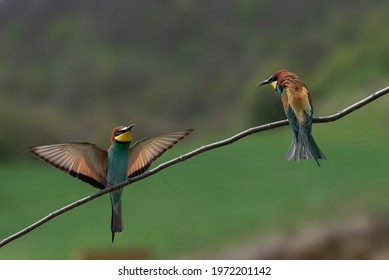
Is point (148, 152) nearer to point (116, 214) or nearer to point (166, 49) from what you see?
point (116, 214)

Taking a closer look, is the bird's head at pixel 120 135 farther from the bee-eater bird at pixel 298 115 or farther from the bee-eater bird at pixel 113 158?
the bee-eater bird at pixel 298 115

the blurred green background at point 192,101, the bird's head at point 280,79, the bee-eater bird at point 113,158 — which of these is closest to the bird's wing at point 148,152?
the bee-eater bird at point 113,158

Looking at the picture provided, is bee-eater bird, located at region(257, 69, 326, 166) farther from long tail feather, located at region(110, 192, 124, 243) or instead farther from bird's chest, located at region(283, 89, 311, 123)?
long tail feather, located at region(110, 192, 124, 243)

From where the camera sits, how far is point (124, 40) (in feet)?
24.1

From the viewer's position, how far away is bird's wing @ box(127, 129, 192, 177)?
2.64ft

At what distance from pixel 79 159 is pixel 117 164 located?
5 centimetres

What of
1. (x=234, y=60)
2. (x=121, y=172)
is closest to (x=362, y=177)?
(x=234, y=60)

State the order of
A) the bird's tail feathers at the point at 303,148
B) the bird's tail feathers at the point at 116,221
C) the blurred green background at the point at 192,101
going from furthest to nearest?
the blurred green background at the point at 192,101 → the bird's tail feathers at the point at 116,221 → the bird's tail feathers at the point at 303,148

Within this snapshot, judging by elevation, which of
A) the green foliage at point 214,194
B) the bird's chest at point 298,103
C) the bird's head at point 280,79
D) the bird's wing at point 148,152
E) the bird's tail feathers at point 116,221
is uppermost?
the green foliage at point 214,194

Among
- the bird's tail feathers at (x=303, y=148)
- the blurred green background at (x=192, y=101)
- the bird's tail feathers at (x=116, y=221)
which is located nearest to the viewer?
the bird's tail feathers at (x=303, y=148)

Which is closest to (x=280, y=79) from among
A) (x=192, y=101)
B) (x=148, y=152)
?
(x=148, y=152)

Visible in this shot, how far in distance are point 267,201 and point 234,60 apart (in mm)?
1339

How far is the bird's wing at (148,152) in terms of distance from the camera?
81cm

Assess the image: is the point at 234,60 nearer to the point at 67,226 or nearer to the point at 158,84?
the point at 158,84
